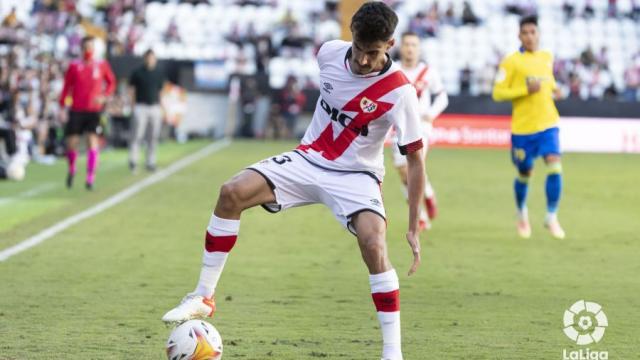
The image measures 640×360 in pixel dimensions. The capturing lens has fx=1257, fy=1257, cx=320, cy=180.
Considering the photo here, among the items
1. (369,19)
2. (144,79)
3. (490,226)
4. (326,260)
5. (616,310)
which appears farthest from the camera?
(144,79)

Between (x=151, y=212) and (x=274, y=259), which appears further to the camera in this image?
(x=151, y=212)

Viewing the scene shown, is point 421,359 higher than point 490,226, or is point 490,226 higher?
point 421,359

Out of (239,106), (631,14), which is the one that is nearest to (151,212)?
(239,106)

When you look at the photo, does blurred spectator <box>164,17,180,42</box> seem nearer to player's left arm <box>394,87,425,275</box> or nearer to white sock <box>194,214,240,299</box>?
white sock <box>194,214,240,299</box>

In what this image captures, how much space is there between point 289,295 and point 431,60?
3187cm

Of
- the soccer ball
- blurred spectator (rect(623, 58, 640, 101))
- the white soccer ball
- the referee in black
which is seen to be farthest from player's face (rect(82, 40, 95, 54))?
blurred spectator (rect(623, 58, 640, 101))

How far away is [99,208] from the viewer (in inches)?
627

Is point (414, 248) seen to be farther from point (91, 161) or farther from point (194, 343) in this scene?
point (91, 161)

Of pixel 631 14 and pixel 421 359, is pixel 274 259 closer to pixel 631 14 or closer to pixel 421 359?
pixel 421 359

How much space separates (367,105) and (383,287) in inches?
40.1

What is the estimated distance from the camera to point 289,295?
9.30m

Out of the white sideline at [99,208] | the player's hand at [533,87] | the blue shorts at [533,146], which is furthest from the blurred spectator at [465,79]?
the player's hand at [533,87]

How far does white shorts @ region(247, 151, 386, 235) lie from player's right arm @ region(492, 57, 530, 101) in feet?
22.6

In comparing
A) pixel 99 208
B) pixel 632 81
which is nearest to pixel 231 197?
pixel 99 208
